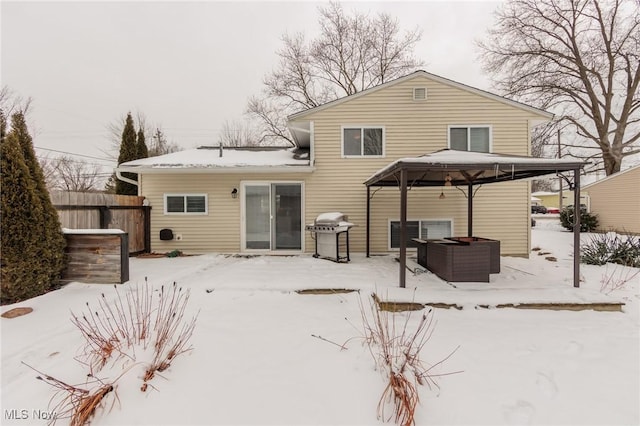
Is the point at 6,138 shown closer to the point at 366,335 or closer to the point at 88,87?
the point at 366,335

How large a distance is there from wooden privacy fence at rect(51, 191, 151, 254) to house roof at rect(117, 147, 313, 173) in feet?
3.25

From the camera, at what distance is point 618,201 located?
1407 cm

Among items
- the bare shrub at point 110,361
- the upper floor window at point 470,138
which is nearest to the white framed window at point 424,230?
the upper floor window at point 470,138

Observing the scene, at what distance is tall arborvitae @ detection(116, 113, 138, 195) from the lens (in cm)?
1150

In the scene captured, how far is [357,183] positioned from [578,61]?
18010 mm

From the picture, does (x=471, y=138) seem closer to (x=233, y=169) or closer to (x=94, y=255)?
(x=233, y=169)

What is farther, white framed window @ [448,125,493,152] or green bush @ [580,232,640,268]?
white framed window @ [448,125,493,152]

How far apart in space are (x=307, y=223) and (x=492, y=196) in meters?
5.27

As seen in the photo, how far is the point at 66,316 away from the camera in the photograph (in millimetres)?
3762

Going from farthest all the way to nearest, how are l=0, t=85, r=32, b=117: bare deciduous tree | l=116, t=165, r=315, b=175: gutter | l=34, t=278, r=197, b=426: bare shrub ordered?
1. l=0, t=85, r=32, b=117: bare deciduous tree
2. l=116, t=165, r=315, b=175: gutter
3. l=34, t=278, r=197, b=426: bare shrub

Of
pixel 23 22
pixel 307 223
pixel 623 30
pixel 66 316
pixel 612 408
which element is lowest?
pixel 612 408

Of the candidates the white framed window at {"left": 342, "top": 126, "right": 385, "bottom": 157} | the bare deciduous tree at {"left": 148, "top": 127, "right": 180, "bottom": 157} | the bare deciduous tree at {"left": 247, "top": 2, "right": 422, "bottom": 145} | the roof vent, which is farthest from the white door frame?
the bare deciduous tree at {"left": 148, "top": 127, "right": 180, "bottom": 157}

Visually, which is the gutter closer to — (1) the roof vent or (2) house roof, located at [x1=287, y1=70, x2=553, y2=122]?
(2) house roof, located at [x1=287, y1=70, x2=553, y2=122]

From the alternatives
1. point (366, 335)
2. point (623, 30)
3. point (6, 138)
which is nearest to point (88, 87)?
point (6, 138)
